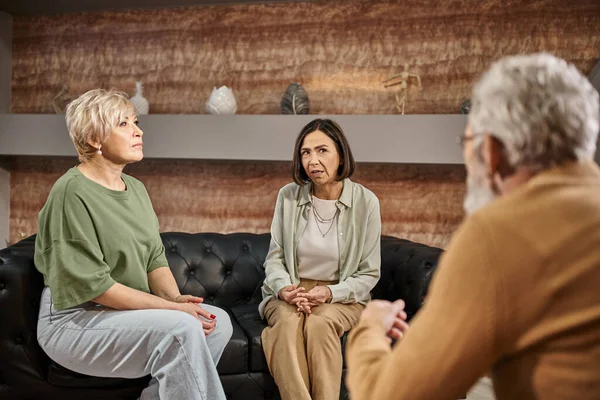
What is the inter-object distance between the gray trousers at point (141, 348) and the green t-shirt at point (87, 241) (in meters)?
0.11

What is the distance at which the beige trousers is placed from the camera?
2209 millimetres

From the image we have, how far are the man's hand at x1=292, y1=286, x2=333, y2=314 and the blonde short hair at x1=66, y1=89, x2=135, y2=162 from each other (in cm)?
103

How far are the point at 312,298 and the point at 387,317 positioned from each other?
Result: 4.29ft

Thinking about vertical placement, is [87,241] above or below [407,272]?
above

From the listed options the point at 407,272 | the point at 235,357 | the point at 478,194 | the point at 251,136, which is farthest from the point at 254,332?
the point at 478,194

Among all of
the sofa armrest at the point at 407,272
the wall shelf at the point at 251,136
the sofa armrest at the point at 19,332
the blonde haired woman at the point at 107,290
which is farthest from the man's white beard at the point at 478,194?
the wall shelf at the point at 251,136

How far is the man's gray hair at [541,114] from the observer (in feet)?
2.90

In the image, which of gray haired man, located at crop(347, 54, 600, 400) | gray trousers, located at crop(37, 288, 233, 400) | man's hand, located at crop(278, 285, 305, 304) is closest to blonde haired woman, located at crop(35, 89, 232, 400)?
gray trousers, located at crop(37, 288, 233, 400)

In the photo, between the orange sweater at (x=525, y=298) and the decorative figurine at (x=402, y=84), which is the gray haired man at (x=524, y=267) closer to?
the orange sweater at (x=525, y=298)

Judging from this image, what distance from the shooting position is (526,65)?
0.92m

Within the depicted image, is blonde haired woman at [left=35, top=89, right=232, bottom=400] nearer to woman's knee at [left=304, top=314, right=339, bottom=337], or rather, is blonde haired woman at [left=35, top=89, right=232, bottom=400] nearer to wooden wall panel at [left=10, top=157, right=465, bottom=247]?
woman's knee at [left=304, top=314, right=339, bottom=337]

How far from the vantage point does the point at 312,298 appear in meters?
2.48

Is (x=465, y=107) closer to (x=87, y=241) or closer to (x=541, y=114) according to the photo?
(x=87, y=241)

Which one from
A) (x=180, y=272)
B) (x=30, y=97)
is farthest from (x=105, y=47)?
(x=180, y=272)
